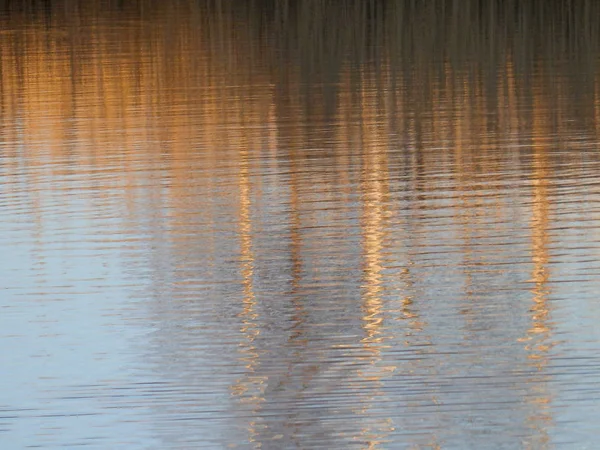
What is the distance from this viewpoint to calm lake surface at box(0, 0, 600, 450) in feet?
24.4

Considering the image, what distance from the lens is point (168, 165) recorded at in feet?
49.1

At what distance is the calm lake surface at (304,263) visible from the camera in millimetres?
7449

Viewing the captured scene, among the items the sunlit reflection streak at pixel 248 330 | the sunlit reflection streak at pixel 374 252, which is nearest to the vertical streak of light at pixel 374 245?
the sunlit reflection streak at pixel 374 252

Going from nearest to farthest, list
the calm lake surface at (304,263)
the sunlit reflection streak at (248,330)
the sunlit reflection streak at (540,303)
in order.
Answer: the sunlit reflection streak at (540,303) < the calm lake surface at (304,263) < the sunlit reflection streak at (248,330)

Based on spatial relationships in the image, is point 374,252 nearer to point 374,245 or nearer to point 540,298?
point 374,245

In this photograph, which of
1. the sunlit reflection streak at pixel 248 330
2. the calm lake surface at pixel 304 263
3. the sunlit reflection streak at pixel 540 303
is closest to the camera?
the sunlit reflection streak at pixel 540 303

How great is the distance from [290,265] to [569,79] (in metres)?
12.1

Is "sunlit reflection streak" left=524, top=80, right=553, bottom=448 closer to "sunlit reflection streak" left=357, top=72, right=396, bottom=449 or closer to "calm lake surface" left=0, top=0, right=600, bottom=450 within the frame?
"calm lake surface" left=0, top=0, right=600, bottom=450

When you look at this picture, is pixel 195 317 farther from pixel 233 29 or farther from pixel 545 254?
pixel 233 29

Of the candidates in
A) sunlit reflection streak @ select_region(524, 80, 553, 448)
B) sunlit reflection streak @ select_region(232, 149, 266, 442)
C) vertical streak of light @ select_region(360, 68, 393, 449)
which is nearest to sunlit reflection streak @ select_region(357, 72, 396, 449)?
vertical streak of light @ select_region(360, 68, 393, 449)

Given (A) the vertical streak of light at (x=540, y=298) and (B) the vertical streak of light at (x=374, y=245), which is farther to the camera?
(B) the vertical streak of light at (x=374, y=245)

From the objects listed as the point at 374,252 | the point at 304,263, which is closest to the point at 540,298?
the point at 374,252

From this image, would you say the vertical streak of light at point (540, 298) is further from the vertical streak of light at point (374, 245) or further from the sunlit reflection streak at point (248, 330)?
the sunlit reflection streak at point (248, 330)

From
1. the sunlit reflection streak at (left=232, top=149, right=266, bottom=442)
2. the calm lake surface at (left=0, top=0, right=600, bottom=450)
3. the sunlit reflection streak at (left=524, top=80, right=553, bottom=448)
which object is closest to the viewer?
the sunlit reflection streak at (left=524, top=80, right=553, bottom=448)
